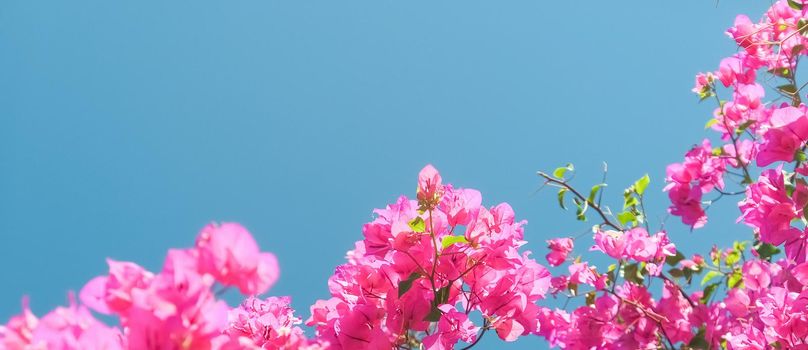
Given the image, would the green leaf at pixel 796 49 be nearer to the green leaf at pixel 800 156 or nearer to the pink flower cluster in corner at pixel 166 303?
the green leaf at pixel 800 156

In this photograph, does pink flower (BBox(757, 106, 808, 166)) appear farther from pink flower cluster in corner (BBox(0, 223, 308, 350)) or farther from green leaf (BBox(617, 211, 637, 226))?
pink flower cluster in corner (BBox(0, 223, 308, 350))

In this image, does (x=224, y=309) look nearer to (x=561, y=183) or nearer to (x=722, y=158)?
(x=561, y=183)

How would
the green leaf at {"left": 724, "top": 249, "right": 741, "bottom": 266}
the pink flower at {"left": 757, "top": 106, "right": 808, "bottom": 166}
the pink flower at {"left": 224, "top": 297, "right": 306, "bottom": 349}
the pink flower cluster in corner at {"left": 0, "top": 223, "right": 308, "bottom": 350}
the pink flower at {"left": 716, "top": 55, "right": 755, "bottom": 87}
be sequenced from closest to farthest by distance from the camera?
1. the pink flower cluster in corner at {"left": 0, "top": 223, "right": 308, "bottom": 350}
2. the pink flower at {"left": 224, "top": 297, "right": 306, "bottom": 349}
3. the pink flower at {"left": 757, "top": 106, "right": 808, "bottom": 166}
4. the pink flower at {"left": 716, "top": 55, "right": 755, "bottom": 87}
5. the green leaf at {"left": 724, "top": 249, "right": 741, "bottom": 266}

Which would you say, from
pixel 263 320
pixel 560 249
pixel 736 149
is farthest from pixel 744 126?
pixel 263 320

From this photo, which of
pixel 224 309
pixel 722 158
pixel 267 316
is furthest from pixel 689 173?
pixel 224 309

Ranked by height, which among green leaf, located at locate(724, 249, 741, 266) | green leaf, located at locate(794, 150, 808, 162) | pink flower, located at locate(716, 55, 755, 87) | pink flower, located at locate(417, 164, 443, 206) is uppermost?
pink flower, located at locate(716, 55, 755, 87)

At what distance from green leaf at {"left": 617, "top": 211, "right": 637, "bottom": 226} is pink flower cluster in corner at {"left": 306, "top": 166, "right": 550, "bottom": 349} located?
1.08 m

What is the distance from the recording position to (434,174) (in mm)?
1455

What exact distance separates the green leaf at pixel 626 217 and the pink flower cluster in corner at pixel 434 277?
3.53ft

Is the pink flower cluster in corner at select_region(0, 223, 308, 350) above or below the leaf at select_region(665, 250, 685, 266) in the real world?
below

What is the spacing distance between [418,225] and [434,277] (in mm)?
136

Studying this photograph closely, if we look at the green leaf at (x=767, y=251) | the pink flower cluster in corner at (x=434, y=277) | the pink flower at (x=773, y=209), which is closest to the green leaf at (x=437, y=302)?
the pink flower cluster in corner at (x=434, y=277)

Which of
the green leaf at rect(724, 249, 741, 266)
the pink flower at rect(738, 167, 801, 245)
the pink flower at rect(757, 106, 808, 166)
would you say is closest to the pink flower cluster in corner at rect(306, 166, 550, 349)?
the pink flower at rect(738, 167, 801, 245)

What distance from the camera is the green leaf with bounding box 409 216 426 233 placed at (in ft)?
4.59
